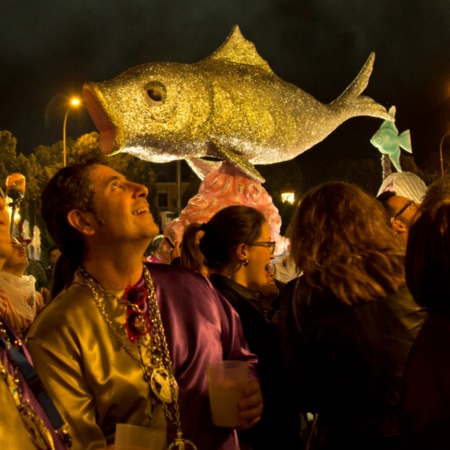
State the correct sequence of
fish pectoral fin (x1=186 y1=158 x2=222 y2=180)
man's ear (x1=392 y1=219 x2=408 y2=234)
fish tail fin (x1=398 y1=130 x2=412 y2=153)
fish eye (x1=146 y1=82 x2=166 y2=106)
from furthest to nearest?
fish tail fin (x1=398 y1=130 x2=412 y2=153) < fish pectoral fin (x1=186 y1=158 x2=222 y2=180) < fish eye (x1=146 y1=82 x2=166 y2=106) < man's ear (x1=392 y1=219 x2=408 y2=234)

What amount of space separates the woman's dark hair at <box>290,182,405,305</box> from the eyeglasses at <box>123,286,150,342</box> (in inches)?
27.1

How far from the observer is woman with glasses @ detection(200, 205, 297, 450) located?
3.33 m

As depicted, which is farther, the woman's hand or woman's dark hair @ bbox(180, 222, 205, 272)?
Result: woman's dark hair @ bbox(180, 222, 205, 272)

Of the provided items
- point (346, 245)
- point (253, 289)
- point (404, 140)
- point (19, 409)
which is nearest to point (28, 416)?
point (19, 409)

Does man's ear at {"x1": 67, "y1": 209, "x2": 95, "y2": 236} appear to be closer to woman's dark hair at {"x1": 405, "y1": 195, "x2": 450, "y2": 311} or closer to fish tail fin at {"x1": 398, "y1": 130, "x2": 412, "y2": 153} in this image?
woman's dark hair at {"x1": 405, "y1": 195, "x2": 450, "y2": 311}

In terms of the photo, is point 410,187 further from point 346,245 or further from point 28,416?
point 28,416

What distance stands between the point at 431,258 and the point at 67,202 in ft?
5.23

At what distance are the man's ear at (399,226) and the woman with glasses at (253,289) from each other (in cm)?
112

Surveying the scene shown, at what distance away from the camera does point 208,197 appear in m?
8.50

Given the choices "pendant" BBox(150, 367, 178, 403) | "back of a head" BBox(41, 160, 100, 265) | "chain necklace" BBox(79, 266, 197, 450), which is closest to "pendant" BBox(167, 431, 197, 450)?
"chain necklace" BBox(79, 266, 197, 450)

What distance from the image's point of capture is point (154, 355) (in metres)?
2.52

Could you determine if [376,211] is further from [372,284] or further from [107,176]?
[107,176]

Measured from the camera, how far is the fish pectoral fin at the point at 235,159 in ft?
27.4

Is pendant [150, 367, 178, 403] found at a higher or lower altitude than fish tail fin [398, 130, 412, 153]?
lower
